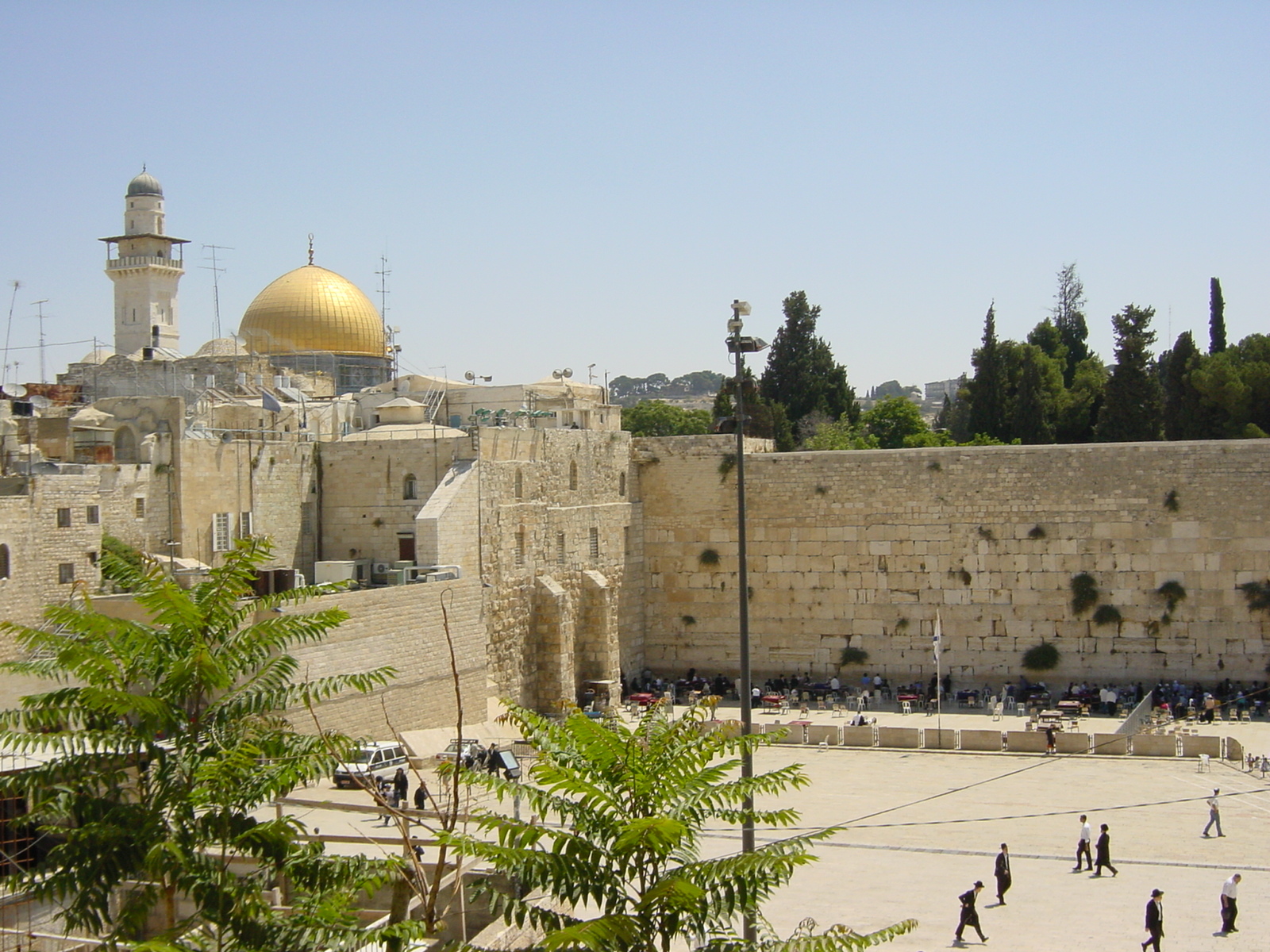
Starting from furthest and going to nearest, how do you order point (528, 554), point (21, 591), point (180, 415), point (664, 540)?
point (664, 540), point (528, 554), point (180, 415), point (21, 591)

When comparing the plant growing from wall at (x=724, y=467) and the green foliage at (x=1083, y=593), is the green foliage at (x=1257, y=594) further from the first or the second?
the plant growing from wall at (x=724, y=467)

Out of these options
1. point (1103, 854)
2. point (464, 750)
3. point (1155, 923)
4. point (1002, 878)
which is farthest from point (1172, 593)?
point (1155, 923)

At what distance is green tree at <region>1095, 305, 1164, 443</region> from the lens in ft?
109

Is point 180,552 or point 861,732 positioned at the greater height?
point 180,552

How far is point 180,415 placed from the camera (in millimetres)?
19547

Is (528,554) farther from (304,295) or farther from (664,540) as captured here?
(304,295)

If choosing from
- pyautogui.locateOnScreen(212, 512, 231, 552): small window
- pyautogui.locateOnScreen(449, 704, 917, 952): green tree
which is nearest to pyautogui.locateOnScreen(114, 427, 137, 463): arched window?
pyautogui.locateOnScreen(212, 512, 231, 552): small window

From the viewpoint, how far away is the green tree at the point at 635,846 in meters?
6.05

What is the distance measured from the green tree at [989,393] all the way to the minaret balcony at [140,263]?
22468mm

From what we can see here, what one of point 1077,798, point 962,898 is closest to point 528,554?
point 1077,798

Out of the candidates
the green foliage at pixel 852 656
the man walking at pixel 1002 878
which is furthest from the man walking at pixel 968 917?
the green foliage at pixel 852 656

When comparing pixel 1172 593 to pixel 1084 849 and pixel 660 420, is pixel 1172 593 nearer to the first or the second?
pixel 1084 849

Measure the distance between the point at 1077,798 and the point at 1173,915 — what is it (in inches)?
182

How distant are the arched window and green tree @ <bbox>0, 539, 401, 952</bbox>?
44.2 feet
